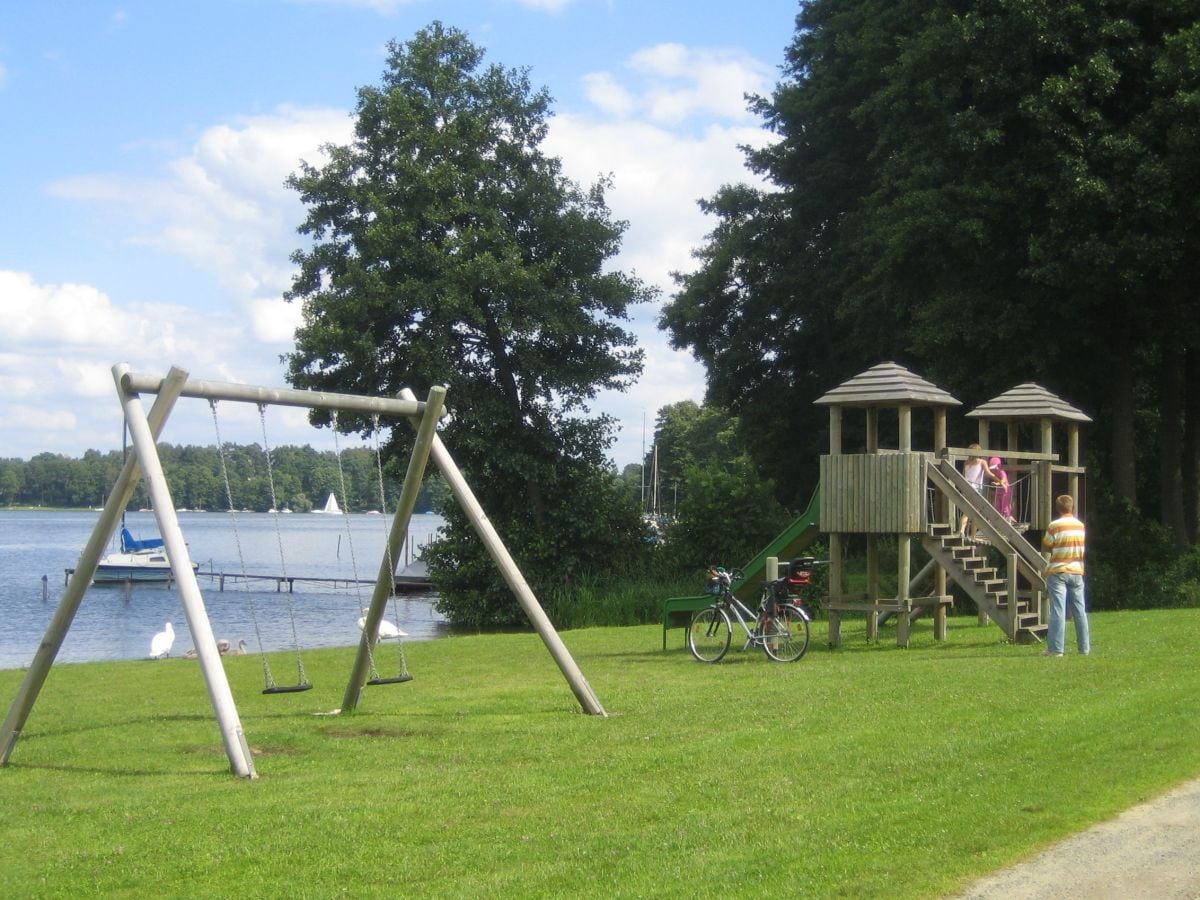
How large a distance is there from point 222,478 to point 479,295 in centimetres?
1153

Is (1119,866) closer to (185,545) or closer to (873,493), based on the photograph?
(185,545)

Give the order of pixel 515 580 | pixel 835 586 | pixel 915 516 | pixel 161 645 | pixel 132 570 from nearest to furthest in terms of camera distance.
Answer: pixel 515 580 < pixel 915 516 < pixel 835 586 < pixel 161 645 < pixel 132 570

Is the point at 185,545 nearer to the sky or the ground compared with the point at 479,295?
nearer to the ground

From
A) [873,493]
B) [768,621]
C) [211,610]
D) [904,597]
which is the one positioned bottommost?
[211,610]

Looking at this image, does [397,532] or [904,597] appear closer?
[397,532]

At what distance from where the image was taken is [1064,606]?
1791cm

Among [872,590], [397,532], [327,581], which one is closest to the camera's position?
[397,532]

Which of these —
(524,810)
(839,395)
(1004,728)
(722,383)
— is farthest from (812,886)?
(722,383)

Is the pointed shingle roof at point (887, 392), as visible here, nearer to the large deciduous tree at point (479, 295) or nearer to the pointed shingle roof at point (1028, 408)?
the pointed shingle roof at point (1028, 408)

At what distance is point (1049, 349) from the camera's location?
30.4 m

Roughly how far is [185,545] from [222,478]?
2195 cm

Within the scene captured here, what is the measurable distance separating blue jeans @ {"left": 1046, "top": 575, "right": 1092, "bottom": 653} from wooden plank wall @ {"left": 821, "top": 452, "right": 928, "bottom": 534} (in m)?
2.92

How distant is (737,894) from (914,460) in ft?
46.5

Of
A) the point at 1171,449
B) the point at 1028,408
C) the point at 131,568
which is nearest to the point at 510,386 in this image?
the point at 1171,449
